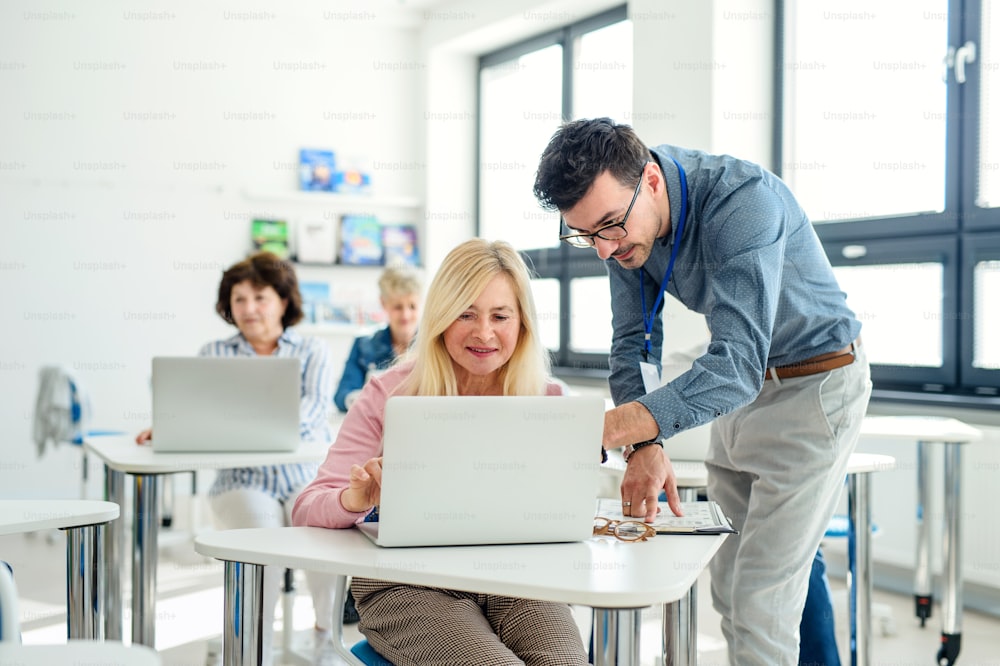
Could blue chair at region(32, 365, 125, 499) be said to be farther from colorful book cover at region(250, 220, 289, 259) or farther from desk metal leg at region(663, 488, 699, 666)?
desk metal leg at region(663, 488, 699, 666)

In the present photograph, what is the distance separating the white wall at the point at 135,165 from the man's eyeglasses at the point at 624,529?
4.36m

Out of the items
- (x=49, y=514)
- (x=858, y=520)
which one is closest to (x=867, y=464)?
(x=858, y=520)

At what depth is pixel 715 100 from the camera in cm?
420

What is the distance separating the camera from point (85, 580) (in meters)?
1.82

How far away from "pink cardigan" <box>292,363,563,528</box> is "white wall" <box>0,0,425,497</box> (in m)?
4.00

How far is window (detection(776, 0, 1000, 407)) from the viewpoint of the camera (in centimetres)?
362

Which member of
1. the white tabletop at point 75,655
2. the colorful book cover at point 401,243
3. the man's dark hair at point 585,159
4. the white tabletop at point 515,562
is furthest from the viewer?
the colorful book cover at point 401,243

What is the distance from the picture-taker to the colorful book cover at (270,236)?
595 cm

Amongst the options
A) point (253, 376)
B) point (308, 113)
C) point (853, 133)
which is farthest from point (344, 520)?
point (308, 113)

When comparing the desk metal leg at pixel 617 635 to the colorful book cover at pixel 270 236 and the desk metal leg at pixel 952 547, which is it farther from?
the colorful book cover at pixel 270 236

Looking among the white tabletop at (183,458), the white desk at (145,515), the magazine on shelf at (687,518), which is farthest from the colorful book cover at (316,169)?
the magazine on shelf at (687,518)

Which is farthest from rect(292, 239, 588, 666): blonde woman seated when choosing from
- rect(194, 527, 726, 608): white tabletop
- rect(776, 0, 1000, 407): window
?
rect(776, 0, 1000, 407): window

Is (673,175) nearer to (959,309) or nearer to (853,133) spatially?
(959,309)

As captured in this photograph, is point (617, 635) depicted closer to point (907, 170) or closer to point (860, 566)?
point (860, 566)
